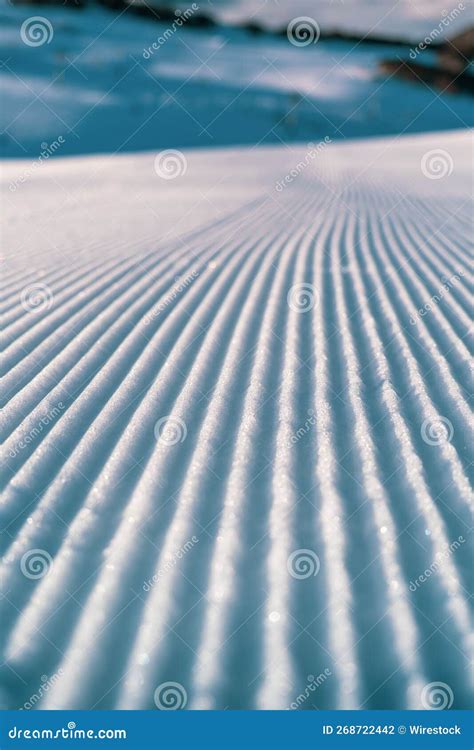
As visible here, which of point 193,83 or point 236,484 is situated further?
point 193,83

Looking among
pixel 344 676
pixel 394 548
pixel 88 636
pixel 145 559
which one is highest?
pixel 394 548

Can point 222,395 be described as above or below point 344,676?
above

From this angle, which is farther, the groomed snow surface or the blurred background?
the blurred background

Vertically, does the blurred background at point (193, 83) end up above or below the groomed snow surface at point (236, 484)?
above

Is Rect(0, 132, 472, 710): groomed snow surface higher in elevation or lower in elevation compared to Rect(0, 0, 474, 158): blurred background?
lower

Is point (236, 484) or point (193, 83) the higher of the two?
point (193, 83)

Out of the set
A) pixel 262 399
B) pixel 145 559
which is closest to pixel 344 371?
pixel 262 399

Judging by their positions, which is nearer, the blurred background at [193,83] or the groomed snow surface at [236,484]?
the groomed snow surface at [236,484]

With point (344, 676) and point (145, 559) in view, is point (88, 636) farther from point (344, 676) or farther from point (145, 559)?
point (344, 676)
